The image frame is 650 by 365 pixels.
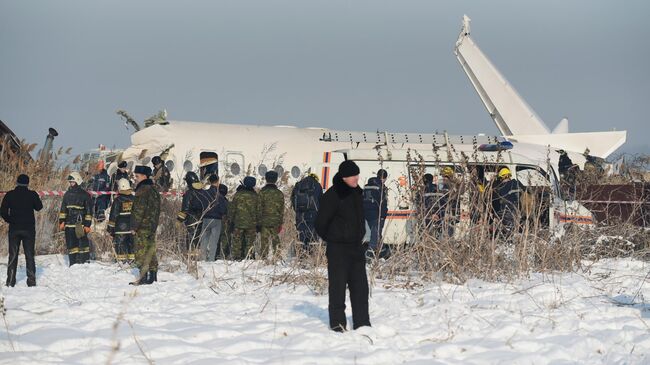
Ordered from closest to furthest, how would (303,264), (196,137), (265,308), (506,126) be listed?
(265,308) < (303,264) < (196,137) < (506,126)

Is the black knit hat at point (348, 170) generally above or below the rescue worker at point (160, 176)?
below

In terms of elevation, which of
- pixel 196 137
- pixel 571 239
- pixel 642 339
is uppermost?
pixel 196 137

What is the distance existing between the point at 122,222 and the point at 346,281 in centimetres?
650

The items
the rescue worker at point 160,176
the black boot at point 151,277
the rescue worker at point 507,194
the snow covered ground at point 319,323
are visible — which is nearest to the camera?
the snow covered ground at point 319,323

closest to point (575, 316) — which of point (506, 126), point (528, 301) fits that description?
point (528, 301)

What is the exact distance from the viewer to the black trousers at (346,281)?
8.25m

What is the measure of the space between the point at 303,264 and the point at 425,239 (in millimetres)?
1943

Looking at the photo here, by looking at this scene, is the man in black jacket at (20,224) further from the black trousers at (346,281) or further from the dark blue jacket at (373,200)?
the black trousers at (346,281)

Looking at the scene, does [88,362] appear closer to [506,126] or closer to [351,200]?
[351,200]

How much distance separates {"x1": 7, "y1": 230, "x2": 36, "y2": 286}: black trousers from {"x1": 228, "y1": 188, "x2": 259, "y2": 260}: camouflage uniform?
379 cm

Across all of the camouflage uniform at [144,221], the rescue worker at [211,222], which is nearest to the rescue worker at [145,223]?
the camouflage uniform at [144,221]

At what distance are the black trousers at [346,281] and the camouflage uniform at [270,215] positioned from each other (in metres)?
6.69

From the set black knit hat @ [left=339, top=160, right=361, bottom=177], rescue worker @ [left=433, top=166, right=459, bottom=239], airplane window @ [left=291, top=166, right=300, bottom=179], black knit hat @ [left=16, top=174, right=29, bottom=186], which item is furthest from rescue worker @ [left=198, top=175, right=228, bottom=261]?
airplane window @ [left=291, top=166, right=300, bottom=179]

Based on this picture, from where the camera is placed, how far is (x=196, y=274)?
12320 millimetres
